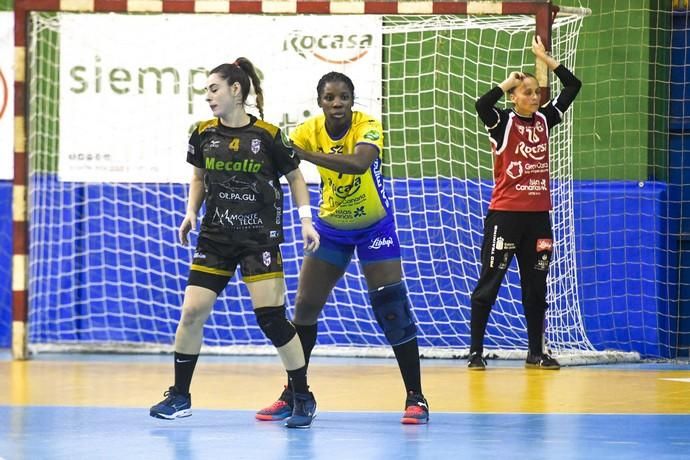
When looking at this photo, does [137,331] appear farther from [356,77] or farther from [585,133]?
[585,133]

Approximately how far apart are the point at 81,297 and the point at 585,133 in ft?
15.5

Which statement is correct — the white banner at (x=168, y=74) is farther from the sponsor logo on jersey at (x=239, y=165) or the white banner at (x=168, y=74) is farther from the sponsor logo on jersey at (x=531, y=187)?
the sponsor logo on jersey at (x=239, y=165)

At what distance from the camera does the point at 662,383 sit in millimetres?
9164

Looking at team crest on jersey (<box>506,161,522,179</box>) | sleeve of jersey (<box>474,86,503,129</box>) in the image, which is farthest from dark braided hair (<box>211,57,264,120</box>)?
team crest on jersey (<box>506,161,522,179</box>)

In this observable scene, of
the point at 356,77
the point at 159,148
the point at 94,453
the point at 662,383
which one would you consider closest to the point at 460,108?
the point at 356,77

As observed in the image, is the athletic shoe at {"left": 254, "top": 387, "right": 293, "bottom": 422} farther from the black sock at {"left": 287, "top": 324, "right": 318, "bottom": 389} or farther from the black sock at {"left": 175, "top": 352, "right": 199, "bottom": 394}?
the black sock at {"left": 175, "top": 352, "right": 199, "bottom": 394}

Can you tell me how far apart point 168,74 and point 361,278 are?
2.44m

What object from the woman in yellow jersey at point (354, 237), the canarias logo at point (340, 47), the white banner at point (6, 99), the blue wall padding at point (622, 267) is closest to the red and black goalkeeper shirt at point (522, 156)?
the blue wall padding at point (622, 267)

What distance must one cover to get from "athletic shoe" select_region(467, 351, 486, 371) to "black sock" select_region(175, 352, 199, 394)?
3.43m

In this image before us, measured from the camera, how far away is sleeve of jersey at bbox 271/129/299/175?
702 cm

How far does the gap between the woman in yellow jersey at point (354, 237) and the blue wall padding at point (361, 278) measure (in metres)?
4.12

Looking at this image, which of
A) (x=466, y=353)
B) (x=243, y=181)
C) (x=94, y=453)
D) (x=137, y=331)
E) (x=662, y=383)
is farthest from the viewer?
(x=137, y=331)

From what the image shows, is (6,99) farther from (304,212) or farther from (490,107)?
(304,212)

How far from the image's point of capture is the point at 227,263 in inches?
277
